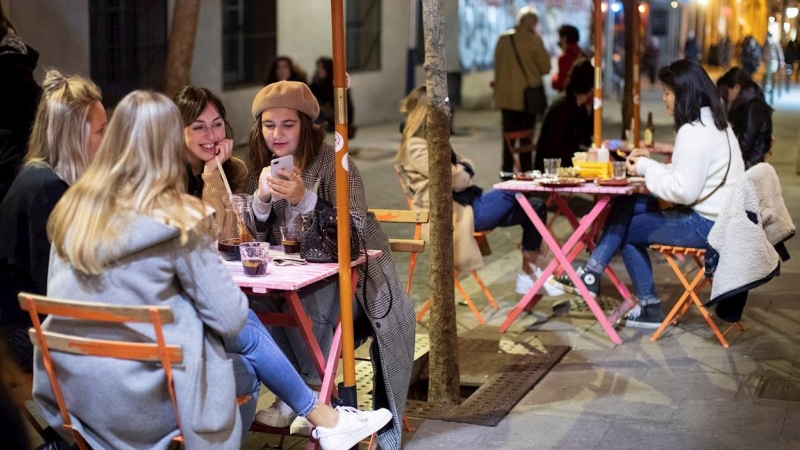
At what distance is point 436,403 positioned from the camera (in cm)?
510

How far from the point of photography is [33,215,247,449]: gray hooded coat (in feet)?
10.3

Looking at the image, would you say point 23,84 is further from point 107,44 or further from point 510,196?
point 107,44

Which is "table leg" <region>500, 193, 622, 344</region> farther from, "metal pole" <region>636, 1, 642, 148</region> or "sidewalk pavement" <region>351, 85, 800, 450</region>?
"metal pole" <region>636, 1, 642, 148</region>

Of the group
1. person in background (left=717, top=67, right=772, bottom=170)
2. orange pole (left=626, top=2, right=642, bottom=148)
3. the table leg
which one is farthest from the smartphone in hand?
person in background (left=717, top=67, right=772, bottom=170)

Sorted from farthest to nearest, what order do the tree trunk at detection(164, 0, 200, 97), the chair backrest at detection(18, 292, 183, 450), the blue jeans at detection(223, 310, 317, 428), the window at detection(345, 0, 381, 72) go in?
the window at detection(345, 0, 381, 72) → the tree trunk at detection(164, 0, 200, 97) → the blue jeans at detection(223, 310, 317, 428) → the chair backrest at detection(18, 292, 183, 450)

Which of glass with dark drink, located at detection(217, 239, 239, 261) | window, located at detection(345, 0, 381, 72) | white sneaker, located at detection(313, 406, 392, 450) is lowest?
white sneaker, located at detection(313, 406, 392, 450)

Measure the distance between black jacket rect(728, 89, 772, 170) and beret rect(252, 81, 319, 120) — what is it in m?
4.66

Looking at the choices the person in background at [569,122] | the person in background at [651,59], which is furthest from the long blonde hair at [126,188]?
the person in background at [651,59]

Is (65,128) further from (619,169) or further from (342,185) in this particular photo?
(619,169)

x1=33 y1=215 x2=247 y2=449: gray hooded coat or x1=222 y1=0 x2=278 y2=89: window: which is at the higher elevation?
x1=222 y1=0 x2=278 y2=89: window

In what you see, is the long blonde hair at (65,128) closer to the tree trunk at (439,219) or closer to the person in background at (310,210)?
the person in background at (310,210)

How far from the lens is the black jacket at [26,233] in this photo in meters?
3.79

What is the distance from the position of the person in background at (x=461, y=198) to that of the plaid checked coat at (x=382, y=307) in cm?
186

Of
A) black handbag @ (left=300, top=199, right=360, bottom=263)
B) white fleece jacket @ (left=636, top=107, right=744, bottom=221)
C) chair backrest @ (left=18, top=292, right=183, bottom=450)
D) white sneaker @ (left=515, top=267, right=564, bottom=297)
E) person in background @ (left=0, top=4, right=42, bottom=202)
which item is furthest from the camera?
white sneaker @ (left=515, top=267, right=564, bottom=297)
